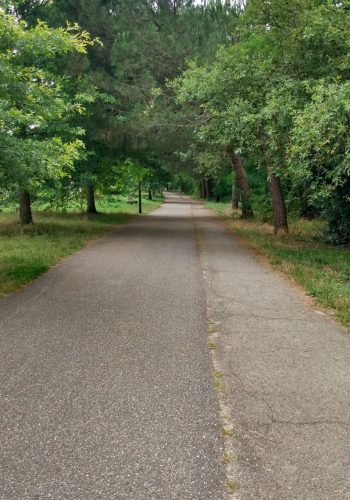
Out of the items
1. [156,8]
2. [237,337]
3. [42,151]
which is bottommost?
[237,337]

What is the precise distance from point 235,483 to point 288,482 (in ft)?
1.08

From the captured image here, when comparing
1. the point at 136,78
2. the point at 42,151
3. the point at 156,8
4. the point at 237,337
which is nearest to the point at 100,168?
the point at 136,78

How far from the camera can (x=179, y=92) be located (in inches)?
563

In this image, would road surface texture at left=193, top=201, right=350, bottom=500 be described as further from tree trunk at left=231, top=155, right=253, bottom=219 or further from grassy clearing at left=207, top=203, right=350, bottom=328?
tree trunk at left=231, top=155, right=253, bottom=219

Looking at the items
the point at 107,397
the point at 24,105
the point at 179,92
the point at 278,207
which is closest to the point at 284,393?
the point at 107,397

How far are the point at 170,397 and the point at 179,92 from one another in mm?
12299

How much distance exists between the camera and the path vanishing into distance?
2.74 metres

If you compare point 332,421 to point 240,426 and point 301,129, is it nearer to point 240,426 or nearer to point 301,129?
point 240,426

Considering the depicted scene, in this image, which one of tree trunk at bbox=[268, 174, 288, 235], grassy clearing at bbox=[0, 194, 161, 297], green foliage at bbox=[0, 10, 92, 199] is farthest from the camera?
tree trunk at bbox=[268, 174, 288, 235]

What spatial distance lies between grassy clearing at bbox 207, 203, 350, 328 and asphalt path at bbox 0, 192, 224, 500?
213cm

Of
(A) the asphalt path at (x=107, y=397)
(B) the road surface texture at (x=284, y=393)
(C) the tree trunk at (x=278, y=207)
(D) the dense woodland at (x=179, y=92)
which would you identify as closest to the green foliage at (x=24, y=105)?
(D) the dense woodland at (x=179, y=92)

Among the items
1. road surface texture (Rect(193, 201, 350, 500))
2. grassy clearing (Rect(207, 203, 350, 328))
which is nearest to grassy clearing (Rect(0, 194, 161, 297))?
road surface texture (Rect(193, 201, 350, 500))

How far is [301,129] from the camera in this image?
303 inches

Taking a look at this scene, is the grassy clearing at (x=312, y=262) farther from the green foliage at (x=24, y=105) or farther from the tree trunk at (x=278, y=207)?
the green foliage at (x=24, y=105)
